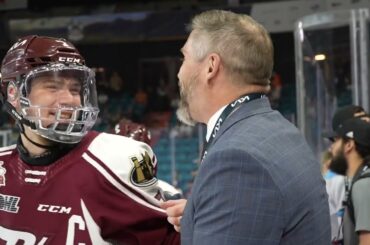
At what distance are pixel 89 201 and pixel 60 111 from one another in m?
0.25

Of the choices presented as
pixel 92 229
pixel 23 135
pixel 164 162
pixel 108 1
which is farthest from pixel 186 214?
pixel 108 1

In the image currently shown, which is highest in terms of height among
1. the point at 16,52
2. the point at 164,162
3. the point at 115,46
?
the point at 16,52

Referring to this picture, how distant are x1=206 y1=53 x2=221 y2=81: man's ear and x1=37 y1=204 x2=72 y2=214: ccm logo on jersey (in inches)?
23.1

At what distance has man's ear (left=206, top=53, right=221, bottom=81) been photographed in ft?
3.67

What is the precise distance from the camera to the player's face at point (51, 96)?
5.28 ft

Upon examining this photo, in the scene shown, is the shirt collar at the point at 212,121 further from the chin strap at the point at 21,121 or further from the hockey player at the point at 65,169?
the chin strap at the point at 21,121

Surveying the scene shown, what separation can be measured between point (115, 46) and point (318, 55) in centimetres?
551

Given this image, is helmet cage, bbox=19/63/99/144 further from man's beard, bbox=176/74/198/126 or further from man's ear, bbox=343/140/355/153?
man's ear, bbox=343/140/355/153

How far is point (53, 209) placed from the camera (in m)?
1.53

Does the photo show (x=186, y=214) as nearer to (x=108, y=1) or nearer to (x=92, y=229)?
(x=92, y=229)

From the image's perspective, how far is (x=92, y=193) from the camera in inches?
59.7

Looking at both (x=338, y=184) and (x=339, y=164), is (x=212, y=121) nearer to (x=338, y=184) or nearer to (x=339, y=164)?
(x=339, y=164)

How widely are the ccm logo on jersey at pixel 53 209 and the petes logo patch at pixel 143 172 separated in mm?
174

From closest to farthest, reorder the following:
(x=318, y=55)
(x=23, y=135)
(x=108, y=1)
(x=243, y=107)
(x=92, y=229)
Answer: (x=243, y=107)
(x=92, y=229)
(x=23, y=135)
(x=318, y=55)
(x=108, y=1)
